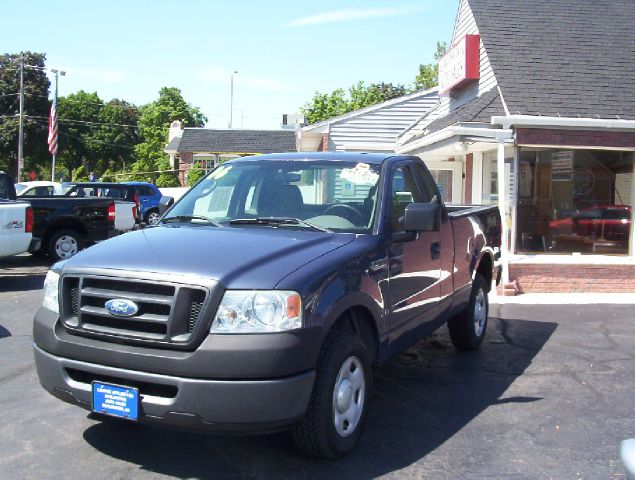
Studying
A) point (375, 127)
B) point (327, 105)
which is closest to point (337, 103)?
point (327, 105)

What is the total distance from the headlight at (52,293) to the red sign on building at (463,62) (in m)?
11.9

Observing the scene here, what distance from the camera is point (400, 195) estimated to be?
5.14 m

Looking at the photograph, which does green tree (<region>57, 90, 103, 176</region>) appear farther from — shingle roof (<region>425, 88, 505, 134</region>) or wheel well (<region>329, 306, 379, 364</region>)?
wheel well (<region>329, 306, 379, 364</region>)

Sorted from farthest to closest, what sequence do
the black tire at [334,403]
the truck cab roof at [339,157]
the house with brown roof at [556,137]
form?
the house with brown roof at [556,137], the truck cab roof at [339,157], the black tire at [334,403]

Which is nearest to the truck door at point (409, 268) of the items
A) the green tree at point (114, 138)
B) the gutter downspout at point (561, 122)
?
the gutter downspout at point (561, 122)

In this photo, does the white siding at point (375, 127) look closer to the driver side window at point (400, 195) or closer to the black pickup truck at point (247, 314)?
the driver side window at point (400, 195)

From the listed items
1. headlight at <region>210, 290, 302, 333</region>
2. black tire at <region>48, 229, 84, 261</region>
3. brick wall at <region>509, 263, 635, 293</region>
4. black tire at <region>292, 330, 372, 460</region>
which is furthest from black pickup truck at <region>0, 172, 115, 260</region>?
headlight at <region>210, 290, 302, 333</region>

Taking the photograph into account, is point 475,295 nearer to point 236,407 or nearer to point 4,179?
point 236,407

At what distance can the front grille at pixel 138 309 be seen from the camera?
3.47 m

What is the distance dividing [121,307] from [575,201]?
33.2 feet

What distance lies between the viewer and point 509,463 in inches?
160

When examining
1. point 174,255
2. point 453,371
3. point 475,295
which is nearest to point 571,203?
point 475,295

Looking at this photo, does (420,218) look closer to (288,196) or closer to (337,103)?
(288,196)

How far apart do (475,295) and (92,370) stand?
13.7ft
